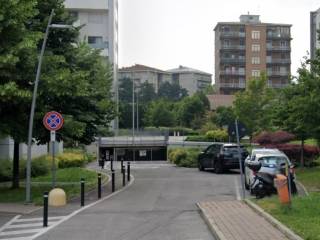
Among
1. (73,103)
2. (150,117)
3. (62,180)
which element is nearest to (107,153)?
(62,180)

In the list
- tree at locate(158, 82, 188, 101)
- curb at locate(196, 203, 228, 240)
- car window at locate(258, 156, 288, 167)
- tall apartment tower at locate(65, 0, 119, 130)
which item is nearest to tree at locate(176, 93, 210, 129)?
tall apartment tower at locate(65, 0, 119, 130)

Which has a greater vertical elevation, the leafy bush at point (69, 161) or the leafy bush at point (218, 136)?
the leafy bush at point (218, 136)

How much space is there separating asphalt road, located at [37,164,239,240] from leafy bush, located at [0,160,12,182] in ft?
26.8

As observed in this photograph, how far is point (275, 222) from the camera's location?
43.4 feet

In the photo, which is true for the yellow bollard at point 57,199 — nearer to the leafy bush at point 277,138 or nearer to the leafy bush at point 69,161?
the leafy bush at point 69,161

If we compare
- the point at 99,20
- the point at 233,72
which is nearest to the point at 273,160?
the point at 99,20

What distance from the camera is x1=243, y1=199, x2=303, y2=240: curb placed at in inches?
451

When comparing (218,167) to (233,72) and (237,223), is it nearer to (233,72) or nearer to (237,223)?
(237,223)

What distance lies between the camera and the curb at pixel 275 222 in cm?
1145

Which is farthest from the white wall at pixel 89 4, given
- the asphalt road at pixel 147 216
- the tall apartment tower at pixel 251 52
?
the asphalt road at pixel 147 216

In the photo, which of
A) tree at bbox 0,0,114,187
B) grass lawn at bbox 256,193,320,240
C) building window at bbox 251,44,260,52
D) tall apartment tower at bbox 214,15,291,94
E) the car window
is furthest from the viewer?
building window at bbox 251,44,260,52

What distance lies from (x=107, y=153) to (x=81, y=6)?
98.0 feet

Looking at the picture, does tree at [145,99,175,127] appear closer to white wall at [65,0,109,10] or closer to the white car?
white wall at [65,0,109,10]

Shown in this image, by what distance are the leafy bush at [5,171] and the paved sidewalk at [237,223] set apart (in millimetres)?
16649
